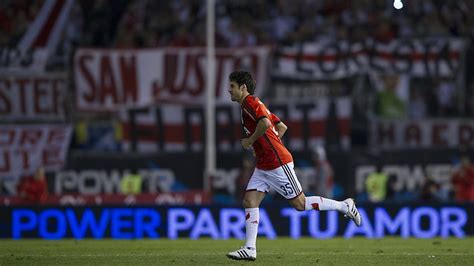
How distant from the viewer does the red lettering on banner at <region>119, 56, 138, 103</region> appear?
80.3 feet

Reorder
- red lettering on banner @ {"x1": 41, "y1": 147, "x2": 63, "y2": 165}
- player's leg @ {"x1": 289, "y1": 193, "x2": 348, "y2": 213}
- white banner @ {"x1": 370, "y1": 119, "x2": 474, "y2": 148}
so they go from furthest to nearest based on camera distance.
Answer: red lettering on banner @ {"x1": 41, "y1": 147, "x2": 63, "y2": 165} < white banner @ {"x1": 370, "y1": 119, "x2": 474, "y2": 148} < player's leg @ {"x1": 289, "y1": 193, "x2": 348, "y2": 213}

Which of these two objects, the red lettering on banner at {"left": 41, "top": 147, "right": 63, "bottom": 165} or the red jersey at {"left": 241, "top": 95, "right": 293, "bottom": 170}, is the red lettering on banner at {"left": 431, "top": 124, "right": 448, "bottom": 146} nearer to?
the red lettering on banner at {"left": 41, "top": 147, "right": 63, "bottom": 165}

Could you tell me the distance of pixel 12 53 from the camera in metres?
24.7

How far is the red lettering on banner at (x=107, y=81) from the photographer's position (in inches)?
965

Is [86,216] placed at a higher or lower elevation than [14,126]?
lower

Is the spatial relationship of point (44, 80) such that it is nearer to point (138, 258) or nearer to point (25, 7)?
point (25, 7)

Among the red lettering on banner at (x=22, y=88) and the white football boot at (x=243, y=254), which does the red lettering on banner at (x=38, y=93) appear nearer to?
the red lettering on banner at (x=22, y=88)

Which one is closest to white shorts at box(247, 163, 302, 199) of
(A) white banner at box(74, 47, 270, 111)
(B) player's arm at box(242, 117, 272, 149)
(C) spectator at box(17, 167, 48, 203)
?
(B) player's arm at box(242, 117, 272, 149)

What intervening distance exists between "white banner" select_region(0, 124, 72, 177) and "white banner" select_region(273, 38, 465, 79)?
4.99 m

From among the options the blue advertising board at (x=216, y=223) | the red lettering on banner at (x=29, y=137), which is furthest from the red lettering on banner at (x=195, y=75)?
the blue advertising board at (x=216, y=223)

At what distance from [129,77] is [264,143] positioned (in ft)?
42.8

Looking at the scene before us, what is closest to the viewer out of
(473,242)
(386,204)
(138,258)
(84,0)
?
(138,258)

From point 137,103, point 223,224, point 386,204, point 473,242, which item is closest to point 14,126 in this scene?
point 137,103

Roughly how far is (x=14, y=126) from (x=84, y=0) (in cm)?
346
